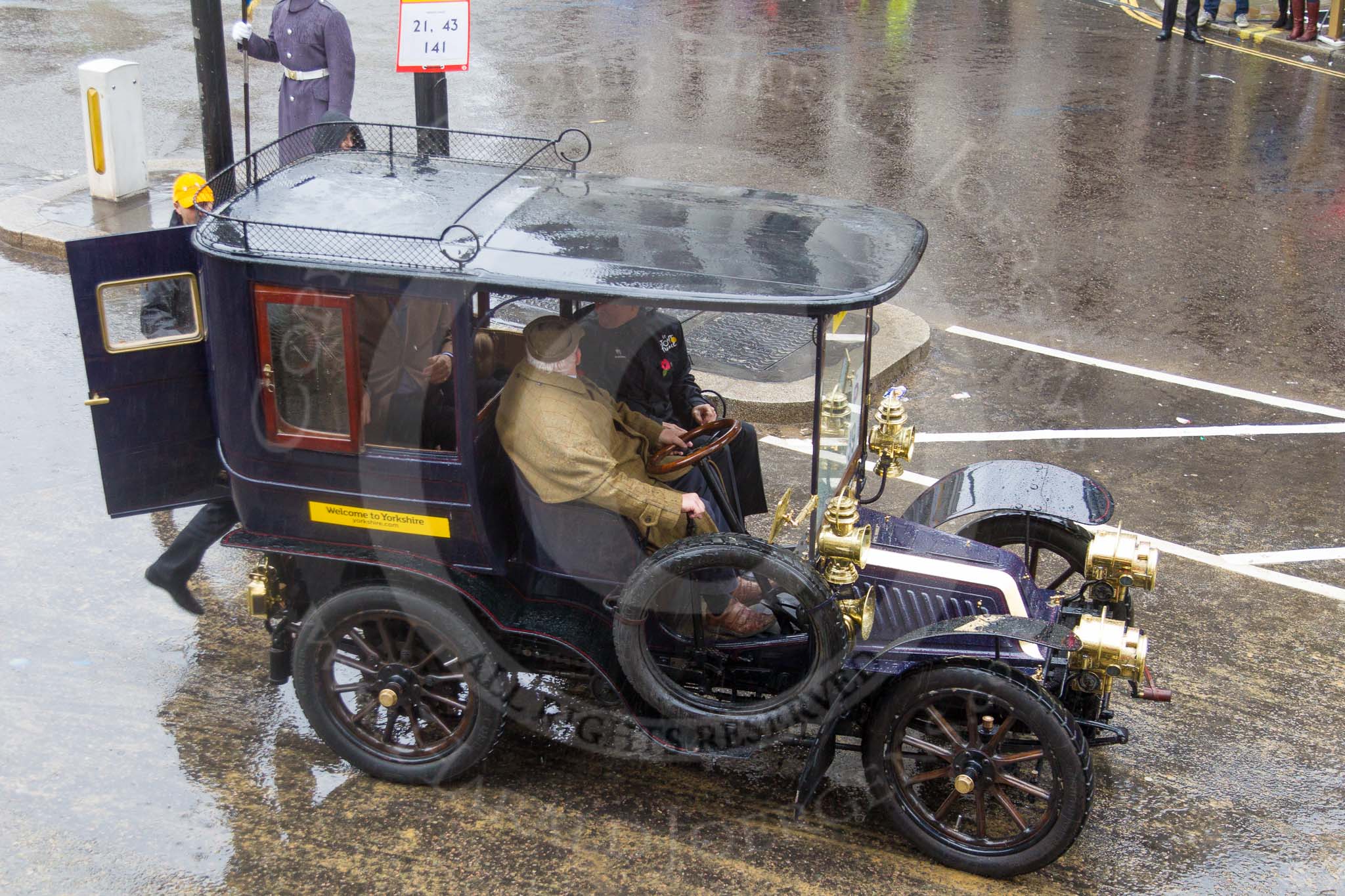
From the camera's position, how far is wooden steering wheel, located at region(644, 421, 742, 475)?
430 centimetres

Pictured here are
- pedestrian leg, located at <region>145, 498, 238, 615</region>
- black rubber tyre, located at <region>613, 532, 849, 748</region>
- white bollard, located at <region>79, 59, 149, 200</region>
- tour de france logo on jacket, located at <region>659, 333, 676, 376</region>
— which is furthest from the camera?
white bollard, located at <region>79, 59, 149, 200</region>

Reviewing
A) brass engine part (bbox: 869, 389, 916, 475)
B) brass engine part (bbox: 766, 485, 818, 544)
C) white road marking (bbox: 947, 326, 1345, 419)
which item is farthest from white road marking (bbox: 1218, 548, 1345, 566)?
brass engine part (bbox: 766, 485, 818, 544)

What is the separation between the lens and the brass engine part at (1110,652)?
3906 mm

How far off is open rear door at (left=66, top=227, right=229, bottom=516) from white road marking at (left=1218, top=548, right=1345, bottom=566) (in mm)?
4431

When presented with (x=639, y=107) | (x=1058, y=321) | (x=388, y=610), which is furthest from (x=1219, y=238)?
(x=388, y=610)

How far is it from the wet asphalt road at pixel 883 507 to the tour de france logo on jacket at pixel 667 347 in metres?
1.45

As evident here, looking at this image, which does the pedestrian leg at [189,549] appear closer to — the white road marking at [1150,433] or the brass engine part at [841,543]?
the brass engine part at [841,543]

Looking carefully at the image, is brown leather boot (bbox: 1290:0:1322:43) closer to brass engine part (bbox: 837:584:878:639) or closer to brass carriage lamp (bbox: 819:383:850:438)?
Result: brass carriage lamp (bbox: 819:383:850:438)

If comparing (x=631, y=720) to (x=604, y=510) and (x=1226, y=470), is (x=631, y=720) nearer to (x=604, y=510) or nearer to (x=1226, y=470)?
(x=604, y=510)

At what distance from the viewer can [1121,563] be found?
170 inches

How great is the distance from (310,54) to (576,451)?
232 inches

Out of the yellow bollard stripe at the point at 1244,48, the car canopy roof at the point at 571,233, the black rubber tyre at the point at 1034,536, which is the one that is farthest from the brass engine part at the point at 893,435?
the yellow bollard stripe at the point at 1244,48

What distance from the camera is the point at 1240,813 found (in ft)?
14.3

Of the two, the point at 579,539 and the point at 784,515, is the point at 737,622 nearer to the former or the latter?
the point at 784,515
